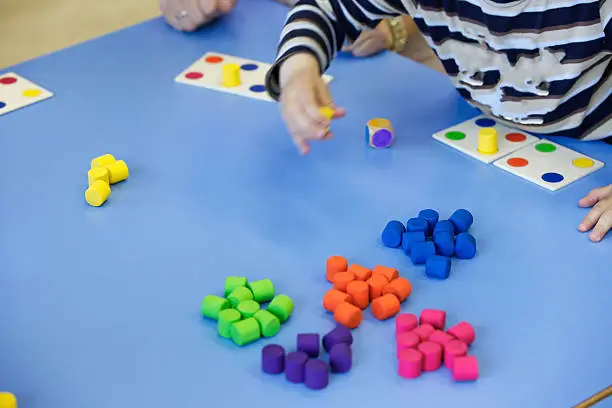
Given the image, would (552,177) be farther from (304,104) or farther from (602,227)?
(304,104)

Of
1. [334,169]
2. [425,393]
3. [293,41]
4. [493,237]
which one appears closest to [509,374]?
[425,393]

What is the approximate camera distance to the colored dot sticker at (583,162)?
108 centimetres

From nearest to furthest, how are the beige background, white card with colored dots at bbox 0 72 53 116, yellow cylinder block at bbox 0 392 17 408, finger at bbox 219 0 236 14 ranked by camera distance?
yellow cylinder block at bbox 0 392 17 408 → white card with colored dots at bbox 0 72 53 116 → finger at bbox 219 0 236 14 → the beige background

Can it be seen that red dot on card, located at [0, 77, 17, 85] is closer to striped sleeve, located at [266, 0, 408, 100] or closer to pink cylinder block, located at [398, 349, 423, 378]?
striped sleeve, located at [266, 0, 408, 100]

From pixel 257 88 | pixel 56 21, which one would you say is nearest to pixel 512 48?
pixel 257 88

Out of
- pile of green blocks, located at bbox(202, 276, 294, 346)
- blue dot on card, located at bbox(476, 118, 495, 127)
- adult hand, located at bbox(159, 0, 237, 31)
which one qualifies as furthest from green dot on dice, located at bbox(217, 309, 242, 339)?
adult hand, located at bbox(159, 0, 237, 31)

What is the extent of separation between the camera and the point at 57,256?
38.0 inches

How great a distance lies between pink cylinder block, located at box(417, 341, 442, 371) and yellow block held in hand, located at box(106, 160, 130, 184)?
479mm

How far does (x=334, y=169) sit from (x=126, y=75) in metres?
0.44

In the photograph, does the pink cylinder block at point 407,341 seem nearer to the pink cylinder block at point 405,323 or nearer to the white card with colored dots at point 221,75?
the pink cylinder block at point 405,323

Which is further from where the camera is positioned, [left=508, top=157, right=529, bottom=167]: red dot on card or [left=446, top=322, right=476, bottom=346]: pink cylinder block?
[left=508, top=157, right=529, bottom=167]: red dot on card

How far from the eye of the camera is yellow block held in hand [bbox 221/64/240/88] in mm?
1317

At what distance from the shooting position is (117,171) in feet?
3.58

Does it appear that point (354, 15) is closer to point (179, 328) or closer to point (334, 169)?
point (334, 169)
